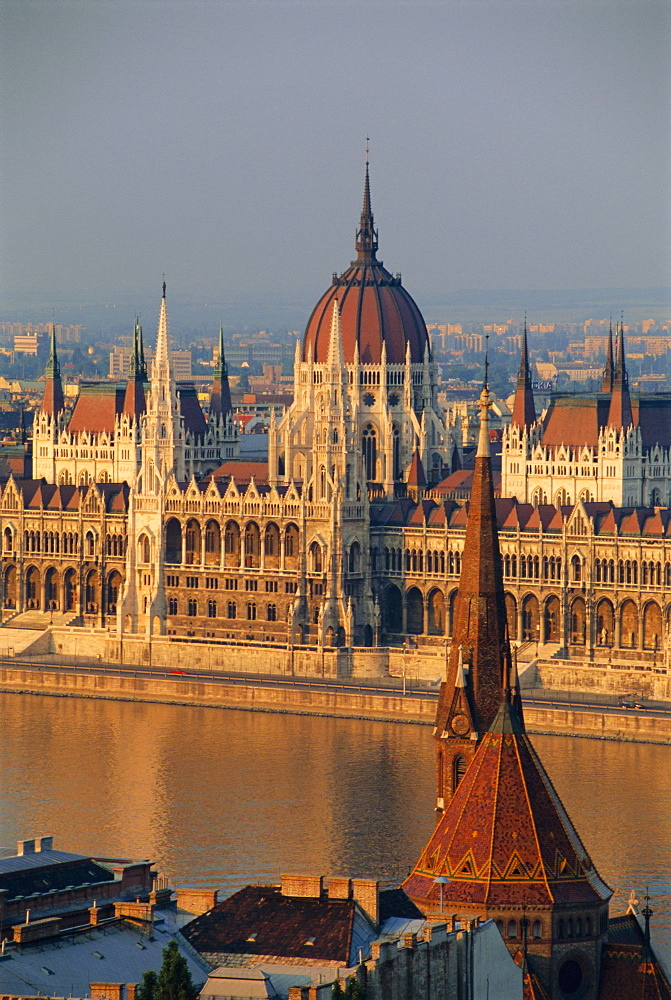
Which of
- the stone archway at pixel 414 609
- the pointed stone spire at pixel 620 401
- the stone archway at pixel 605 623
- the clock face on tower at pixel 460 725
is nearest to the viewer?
the clock face on tower at pixel 460 725

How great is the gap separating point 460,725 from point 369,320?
8505 cm

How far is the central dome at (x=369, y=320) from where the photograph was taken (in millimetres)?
150000

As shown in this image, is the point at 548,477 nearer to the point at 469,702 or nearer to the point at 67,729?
the point at 67,729

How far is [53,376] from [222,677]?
1502 inches

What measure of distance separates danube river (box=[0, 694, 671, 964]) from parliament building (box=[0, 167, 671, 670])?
1195 cm

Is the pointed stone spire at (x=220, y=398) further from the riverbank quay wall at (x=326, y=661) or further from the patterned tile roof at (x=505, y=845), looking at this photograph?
the patterned tile roof at (x=505, y=845)

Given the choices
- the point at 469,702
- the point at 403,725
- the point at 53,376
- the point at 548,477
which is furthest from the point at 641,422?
the point at 469,702

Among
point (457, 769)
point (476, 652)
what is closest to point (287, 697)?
point (476, 652)

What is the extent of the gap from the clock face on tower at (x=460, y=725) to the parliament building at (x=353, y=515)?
60900mm

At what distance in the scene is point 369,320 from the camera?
150125 millimetres

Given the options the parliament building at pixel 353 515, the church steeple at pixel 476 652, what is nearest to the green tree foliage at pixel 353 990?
the church steeple at pixel 476 652

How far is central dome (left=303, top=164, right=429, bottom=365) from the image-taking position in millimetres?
150000

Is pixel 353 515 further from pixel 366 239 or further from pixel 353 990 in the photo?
pixel 353 990

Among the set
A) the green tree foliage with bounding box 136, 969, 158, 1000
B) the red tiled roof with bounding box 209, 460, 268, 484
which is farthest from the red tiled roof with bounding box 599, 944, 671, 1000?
the red tiled roof with bounding box 209, 460, 268, 484
